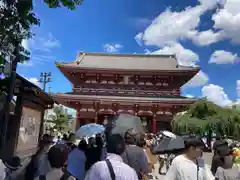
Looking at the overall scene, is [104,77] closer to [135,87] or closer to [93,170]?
[135,87]

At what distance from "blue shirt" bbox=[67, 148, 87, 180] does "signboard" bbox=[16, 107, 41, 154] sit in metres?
4.48

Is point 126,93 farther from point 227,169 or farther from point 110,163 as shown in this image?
point 110,163

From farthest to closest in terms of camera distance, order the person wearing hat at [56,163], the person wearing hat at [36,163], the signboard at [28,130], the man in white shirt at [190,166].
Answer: the signboard at [28,130]
the person wearing hat at [36,163]
the man in white shirt at [190,166]
the person wearing hat at [56,163]

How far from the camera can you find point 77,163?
131 inches

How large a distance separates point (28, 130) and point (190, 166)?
6.53 m

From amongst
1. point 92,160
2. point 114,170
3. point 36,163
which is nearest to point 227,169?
point 92,160

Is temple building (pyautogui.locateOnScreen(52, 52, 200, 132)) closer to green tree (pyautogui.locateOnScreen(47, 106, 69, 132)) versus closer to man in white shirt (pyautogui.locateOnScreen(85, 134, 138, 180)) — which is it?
green tree (pyautogui.locateOnScreen(47, 106, 69, 132))

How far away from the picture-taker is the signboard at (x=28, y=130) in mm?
7474

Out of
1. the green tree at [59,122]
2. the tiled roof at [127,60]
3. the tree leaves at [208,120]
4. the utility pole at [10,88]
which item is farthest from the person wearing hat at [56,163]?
the green tree at [59,122]

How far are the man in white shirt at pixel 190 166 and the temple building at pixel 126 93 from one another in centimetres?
1768

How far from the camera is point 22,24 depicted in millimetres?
5633

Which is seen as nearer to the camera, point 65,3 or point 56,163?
point 56,163

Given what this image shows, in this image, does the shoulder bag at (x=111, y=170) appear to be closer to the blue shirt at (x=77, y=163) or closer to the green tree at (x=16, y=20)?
the blue shirt at (x=77, y=163)

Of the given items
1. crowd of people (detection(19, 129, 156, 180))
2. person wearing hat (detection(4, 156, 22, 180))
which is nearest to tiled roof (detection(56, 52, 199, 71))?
crowd of people (detection(19, 129, 156, 180))
